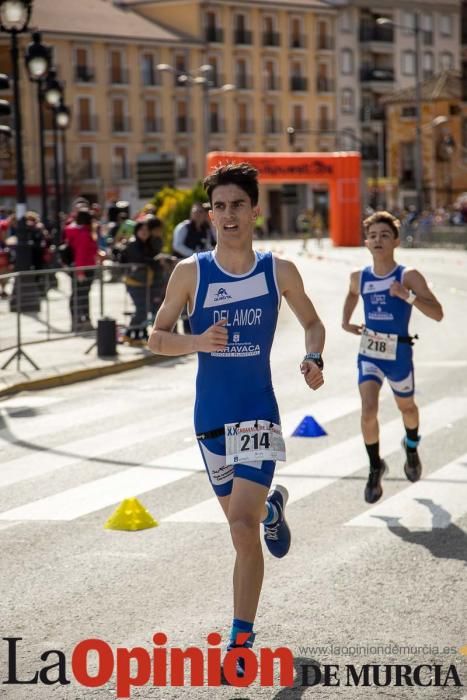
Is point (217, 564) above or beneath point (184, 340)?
beneath

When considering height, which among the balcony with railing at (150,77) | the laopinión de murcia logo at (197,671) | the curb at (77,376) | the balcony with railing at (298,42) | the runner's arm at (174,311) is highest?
the balcony with railing at (298,42)

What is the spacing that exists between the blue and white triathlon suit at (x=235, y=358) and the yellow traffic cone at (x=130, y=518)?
2602 mm

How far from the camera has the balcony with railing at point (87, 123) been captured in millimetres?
90125

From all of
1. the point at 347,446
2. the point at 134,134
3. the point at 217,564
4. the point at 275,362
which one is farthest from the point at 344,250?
the point at 217,564

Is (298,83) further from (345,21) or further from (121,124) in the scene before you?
(121,124)

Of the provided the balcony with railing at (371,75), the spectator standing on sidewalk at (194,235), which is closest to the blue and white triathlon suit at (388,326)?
the spectator standing on sidewalk at (194,235)

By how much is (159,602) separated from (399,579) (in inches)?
50.2

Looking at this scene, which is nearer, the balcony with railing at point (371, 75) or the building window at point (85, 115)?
the building window at point (85, 115)

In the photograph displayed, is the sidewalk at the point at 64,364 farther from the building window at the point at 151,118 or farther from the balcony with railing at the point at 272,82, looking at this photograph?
the balcony with railing at the point at 272,82

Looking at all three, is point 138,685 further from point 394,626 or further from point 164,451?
point 164,451

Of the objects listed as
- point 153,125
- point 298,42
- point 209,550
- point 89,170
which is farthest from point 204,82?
point 209,550

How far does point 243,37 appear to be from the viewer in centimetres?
10038

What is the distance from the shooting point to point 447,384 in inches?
620

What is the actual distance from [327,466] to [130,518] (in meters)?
2.57
